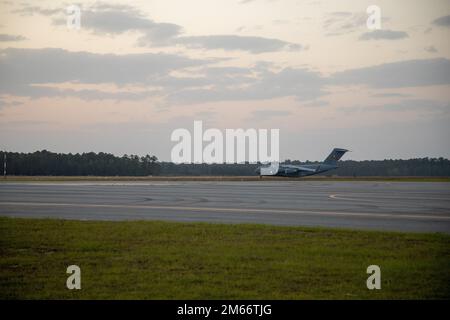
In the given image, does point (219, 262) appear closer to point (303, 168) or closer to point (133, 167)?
point (303, 168)

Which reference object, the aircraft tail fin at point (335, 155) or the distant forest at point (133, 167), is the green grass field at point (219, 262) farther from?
the distant forest at point (133, 167)

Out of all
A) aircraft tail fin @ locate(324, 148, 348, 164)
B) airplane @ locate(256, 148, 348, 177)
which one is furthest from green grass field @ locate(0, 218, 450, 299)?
aircraft tail fin @ locate(324, 148, 348, 164)

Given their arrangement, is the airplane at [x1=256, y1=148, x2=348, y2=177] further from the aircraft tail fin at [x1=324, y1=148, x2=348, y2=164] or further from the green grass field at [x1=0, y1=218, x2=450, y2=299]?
the green grass field at [x1=0, y1=218, x2=450, y2=299]

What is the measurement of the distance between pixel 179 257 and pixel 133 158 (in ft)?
430

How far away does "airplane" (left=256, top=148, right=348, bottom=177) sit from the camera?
90.2 m

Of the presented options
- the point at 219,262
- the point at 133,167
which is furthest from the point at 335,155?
the point at 219,262

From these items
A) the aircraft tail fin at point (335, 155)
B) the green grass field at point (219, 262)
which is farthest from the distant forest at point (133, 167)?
the green grass field at point (219, 262)

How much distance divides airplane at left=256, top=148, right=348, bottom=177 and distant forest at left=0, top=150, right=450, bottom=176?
2473 cm

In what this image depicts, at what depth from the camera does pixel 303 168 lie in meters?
90.0

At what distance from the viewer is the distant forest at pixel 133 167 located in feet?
400

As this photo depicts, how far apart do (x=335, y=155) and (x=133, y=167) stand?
190 ft

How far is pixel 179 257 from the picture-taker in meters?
12.4
